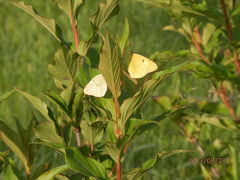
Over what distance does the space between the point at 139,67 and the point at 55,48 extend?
6.20 feet

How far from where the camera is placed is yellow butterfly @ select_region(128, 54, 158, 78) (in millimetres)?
812

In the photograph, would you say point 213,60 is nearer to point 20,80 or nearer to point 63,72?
point 63,72

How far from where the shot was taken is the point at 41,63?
354 centimetres

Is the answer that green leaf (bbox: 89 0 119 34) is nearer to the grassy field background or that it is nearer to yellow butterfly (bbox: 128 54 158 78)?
yellow butterfly (bbox: 128 54 158 78)

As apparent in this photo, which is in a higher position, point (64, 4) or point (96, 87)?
point (64, 4)

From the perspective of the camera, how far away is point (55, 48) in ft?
8.60

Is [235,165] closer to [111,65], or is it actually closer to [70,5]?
[111,65]

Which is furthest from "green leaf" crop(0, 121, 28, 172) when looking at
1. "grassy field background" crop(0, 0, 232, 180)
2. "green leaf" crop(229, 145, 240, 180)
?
"grassy field background" crop(0, 0, 232, 180)

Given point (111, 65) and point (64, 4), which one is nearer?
point (111, 65)

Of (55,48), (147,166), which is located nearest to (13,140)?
(147,166)

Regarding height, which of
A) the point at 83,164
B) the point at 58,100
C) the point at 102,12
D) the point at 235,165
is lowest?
the point at 235,165

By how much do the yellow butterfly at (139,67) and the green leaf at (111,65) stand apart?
66mm

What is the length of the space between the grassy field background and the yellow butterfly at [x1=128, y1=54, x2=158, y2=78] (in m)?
1.50

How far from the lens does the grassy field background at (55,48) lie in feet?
8.52
